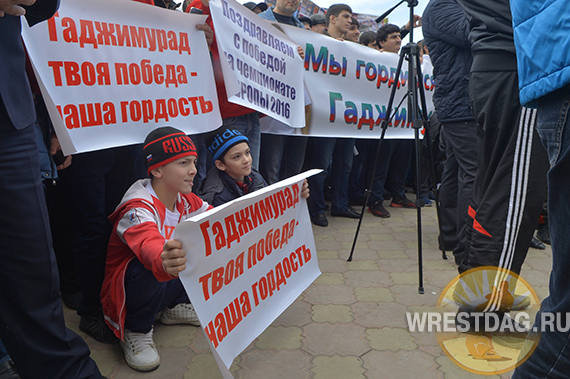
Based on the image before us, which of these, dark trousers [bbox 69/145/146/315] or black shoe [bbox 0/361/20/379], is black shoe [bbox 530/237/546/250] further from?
black shoe [bbox 0/361/20/379]

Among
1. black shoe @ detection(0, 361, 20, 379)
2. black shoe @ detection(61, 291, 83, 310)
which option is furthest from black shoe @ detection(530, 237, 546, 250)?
black shoe @ detection(0, 361, 20, 379)

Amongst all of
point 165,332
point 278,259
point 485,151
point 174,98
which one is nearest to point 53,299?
point 165,332

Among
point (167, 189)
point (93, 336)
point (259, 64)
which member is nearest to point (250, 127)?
point (259, 64)

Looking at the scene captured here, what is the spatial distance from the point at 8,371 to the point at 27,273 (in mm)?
505

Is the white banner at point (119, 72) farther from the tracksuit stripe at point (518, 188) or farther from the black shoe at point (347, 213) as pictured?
the black shoe at point (347, 213)

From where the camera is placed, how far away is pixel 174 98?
2.55m

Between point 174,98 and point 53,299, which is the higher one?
point 174,98

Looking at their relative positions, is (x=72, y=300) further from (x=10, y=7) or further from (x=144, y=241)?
(x=10, y=7)

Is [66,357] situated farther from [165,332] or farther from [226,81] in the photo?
Answer: [226,81]

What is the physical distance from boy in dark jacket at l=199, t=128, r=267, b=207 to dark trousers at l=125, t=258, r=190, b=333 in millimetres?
664

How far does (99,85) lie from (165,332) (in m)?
1.37

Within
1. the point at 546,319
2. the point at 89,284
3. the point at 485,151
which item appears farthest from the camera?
the point at 89,284

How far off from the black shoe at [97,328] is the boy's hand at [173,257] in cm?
98

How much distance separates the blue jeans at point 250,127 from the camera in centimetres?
320
